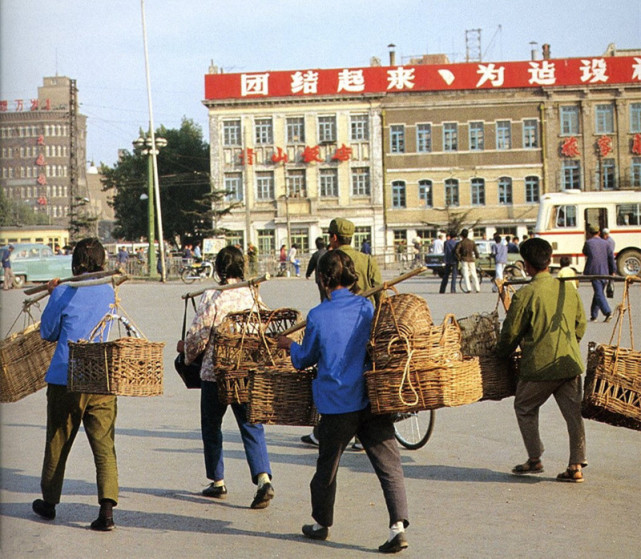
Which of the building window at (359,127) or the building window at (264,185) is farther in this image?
the building window at (264,185)

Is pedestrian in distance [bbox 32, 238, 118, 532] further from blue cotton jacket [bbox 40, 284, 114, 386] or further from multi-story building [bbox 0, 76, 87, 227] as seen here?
multi-story building [bbox 0, 76, 87, 227]

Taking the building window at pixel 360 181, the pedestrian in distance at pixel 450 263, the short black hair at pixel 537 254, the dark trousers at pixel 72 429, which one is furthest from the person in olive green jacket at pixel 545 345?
the building window at pixel 360 181

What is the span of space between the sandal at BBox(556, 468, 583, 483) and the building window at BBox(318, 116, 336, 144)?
5491cm

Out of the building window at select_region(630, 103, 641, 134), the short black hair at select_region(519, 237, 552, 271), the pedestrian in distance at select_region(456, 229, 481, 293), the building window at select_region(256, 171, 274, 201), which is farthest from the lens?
the building window at select_region(256, 171, 274, 201)

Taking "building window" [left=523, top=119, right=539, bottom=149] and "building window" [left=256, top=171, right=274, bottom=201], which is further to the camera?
"building window" [left=256, top=171, right=274, bottom=201]

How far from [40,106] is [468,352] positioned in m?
107

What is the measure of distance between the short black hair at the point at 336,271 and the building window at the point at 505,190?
54623 millimetres

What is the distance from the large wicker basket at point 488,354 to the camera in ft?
22.9

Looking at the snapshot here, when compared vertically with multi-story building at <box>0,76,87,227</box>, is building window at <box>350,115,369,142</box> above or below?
below

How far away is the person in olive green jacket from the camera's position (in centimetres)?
684

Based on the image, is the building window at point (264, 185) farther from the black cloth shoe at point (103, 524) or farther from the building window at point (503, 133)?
the black cloth shoe at point (103, 524)

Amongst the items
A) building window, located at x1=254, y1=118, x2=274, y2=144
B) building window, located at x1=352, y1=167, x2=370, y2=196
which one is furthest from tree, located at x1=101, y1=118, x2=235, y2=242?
building window, located at x1=352, y1=167, x2=370, y2=196

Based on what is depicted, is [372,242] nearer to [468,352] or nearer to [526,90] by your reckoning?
[526,90]

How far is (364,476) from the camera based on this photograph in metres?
7.36
